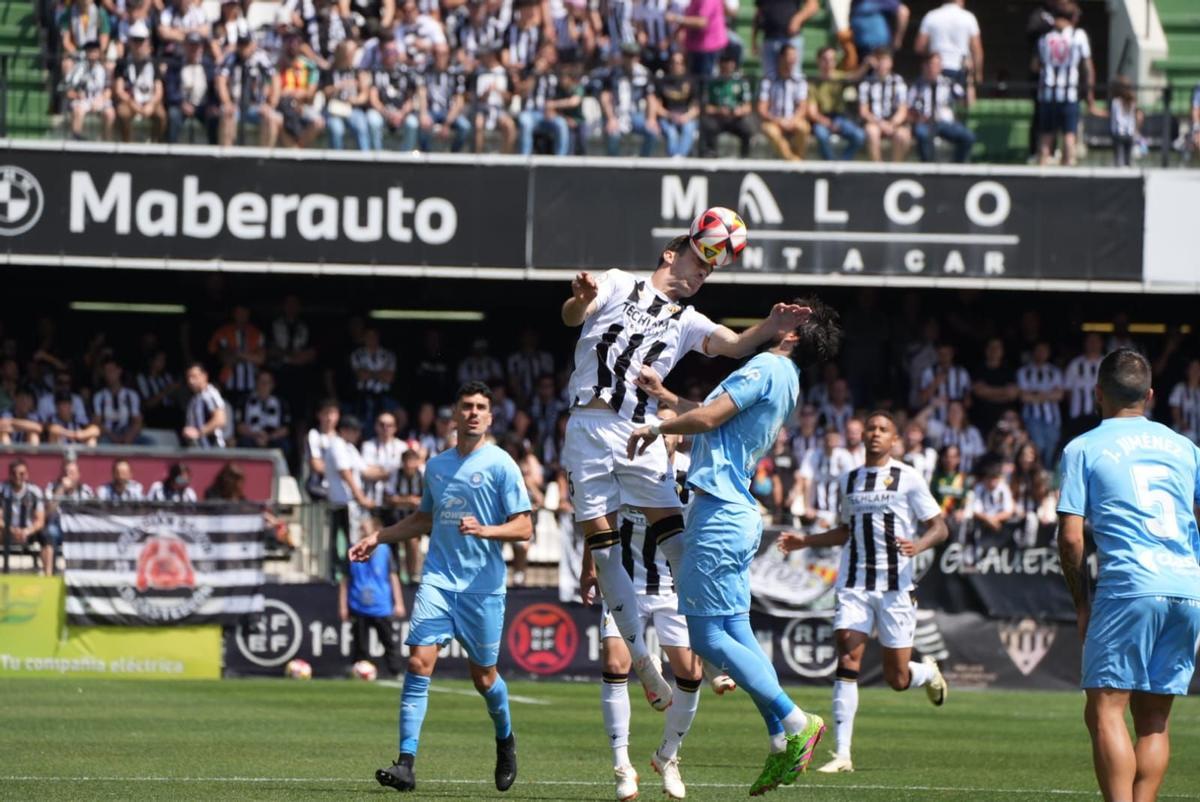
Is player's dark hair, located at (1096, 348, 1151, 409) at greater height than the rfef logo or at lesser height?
greater

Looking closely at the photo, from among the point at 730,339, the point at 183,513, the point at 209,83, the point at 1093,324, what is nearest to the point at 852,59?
the point at 1093,324

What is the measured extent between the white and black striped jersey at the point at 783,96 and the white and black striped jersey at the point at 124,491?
9257 mm

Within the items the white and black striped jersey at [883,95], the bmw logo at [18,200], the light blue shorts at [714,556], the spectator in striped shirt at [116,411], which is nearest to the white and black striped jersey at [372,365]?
the spectator in striped shirt at [116,411]

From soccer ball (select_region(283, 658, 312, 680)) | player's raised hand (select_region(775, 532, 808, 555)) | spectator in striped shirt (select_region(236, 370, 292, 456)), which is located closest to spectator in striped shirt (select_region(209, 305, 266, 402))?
spectator in striped shirt (select_region(236, 370, 292, 456))

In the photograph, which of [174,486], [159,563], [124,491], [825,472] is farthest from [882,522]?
[124,491]

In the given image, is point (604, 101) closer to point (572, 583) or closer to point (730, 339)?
point (572, 583)

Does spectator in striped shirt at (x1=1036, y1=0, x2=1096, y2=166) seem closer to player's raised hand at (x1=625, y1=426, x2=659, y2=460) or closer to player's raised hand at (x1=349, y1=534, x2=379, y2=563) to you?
player's raised hand at (x1=349, y1=534, x2=379, y2=563)

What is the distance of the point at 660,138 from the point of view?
24.3 meters

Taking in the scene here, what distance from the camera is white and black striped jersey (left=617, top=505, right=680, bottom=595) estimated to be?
11.2 metres

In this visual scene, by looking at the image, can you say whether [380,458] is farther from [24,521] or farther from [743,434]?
[743,434]

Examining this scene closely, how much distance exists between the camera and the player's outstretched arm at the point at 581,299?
9523mm

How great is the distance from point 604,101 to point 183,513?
308 inches

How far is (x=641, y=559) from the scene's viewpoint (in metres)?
11.3

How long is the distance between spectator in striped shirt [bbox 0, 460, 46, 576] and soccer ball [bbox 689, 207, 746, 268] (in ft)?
40.0
